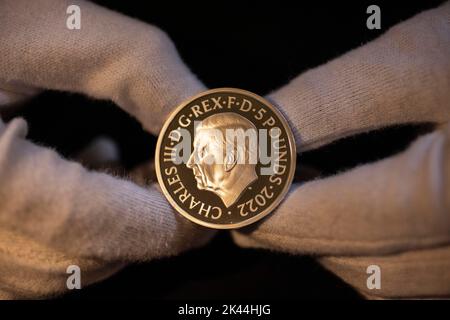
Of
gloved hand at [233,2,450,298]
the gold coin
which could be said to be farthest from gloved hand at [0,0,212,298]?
gloved hand at [233,2,450,298]

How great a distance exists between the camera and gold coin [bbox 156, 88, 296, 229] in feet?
2.23

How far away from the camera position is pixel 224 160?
2.23 feet

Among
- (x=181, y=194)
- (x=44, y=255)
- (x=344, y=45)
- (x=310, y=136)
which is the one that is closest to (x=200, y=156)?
(x=181, y=194)

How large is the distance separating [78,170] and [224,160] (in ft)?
0.75

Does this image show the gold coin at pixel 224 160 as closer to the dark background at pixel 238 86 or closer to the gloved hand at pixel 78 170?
the gloved hand at pixel 78 170

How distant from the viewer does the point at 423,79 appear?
25.9 inches

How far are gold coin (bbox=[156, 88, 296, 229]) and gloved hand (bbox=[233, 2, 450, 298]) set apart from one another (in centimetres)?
3

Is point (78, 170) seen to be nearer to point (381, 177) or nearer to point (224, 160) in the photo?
point (224, 160)

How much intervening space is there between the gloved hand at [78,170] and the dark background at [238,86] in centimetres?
12

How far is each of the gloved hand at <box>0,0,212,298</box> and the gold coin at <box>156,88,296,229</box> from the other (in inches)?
1.5

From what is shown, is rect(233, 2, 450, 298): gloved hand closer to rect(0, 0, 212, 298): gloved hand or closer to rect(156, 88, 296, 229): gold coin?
rect(156, 88, 296, 229): gold coin

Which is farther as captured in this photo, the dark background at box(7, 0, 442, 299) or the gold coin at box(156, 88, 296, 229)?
the dark background at box(7, 0, 442, 299)

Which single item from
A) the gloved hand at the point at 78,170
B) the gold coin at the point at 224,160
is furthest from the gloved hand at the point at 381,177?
the gloved hand at the point at 78,170

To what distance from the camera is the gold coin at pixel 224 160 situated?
2.23 ft
